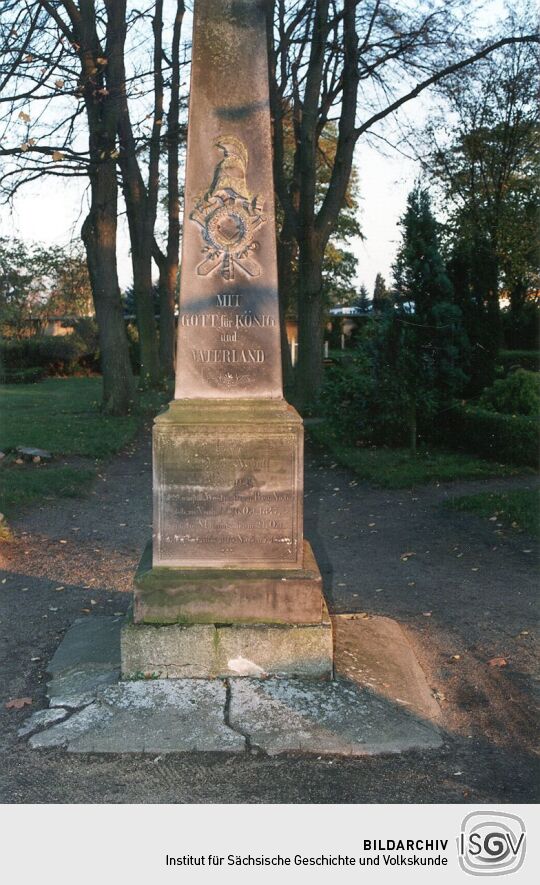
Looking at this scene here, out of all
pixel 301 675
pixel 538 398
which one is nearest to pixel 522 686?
pixel 301 675

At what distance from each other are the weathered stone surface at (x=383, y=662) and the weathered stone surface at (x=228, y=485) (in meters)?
0.71

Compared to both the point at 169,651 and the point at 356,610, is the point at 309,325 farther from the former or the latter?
the point at 169,651

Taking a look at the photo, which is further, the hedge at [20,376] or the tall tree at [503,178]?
the hedge at [20,376]

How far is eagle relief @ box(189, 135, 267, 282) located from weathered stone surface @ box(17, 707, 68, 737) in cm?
256

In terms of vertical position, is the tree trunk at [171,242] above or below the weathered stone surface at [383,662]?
above

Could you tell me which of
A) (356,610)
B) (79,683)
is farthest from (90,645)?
(356,610)

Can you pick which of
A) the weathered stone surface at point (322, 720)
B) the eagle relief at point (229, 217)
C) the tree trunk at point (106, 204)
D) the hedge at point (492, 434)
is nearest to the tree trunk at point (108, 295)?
the tree trunk at point (106, 204)

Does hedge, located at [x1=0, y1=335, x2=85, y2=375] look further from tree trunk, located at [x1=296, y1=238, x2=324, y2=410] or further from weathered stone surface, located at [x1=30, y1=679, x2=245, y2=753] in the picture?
weathered stone surface, located at [x1=30, y1=679, x2=245, y2=753]

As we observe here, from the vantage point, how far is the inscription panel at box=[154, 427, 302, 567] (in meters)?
5.02

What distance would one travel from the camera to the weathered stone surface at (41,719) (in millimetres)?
4441

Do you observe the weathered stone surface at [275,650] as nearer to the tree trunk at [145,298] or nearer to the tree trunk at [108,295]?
the tree trunk at [108,295]

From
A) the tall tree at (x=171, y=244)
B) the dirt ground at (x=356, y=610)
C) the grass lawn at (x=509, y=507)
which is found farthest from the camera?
the tall tree at (x=171, y=244)

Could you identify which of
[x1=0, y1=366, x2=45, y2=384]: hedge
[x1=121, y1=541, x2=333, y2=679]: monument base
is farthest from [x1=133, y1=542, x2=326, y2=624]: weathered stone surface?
[x1=0, y1=366, x2=45, y2=384]: hedge

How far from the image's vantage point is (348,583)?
7531mm
